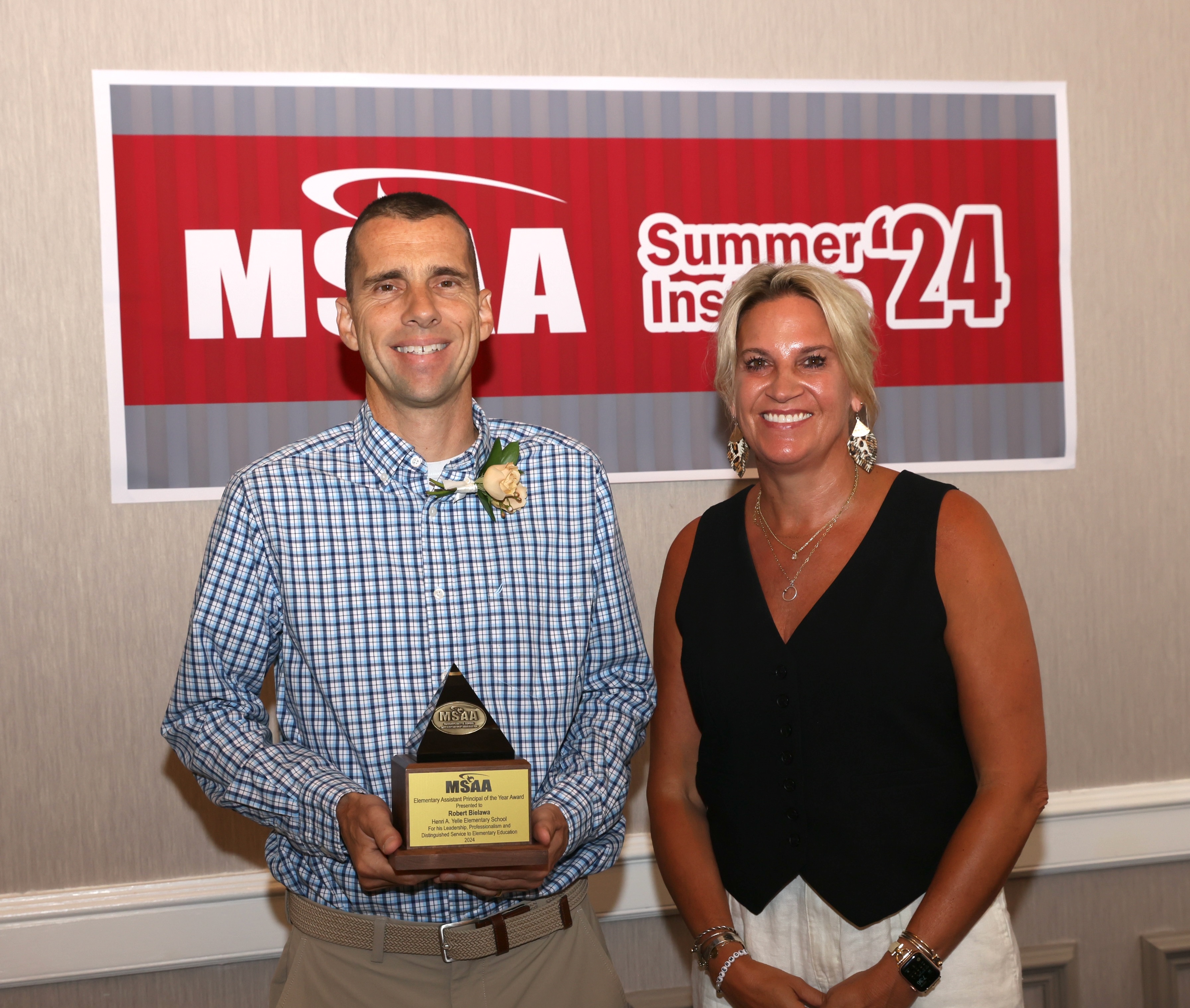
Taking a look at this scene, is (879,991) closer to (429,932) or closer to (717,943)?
(717,943)

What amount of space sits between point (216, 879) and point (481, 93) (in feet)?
5.58

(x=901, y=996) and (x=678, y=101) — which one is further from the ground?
(x=678, y=101)

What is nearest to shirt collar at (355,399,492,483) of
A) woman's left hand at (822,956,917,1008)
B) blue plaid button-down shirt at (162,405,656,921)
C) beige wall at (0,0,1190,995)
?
blue plaid button-down shirt at (162,405,656,921)

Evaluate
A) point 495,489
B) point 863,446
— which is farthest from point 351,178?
point 863,446

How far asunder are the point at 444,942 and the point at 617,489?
1114mm

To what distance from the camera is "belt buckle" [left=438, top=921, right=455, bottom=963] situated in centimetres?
154

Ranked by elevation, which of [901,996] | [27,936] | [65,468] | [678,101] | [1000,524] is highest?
[678,101]

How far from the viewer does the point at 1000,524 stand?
2559 millimetres

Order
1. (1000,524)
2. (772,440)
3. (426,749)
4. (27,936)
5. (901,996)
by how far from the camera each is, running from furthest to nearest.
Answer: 1. (1000,524)
2. (27,936)
3. (772,440)
4. (901,996)
5. (426,749)

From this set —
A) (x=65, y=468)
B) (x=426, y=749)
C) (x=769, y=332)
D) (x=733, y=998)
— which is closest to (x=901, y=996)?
(x=733, y=998)

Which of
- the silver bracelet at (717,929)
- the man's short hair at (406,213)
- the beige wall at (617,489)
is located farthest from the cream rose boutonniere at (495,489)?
the beige wall at (617,489)

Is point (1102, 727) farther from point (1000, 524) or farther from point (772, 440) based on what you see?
point (772, 440)

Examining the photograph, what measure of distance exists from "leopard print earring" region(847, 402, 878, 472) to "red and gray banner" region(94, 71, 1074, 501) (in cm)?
68

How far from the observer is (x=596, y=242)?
2387 millimetres
